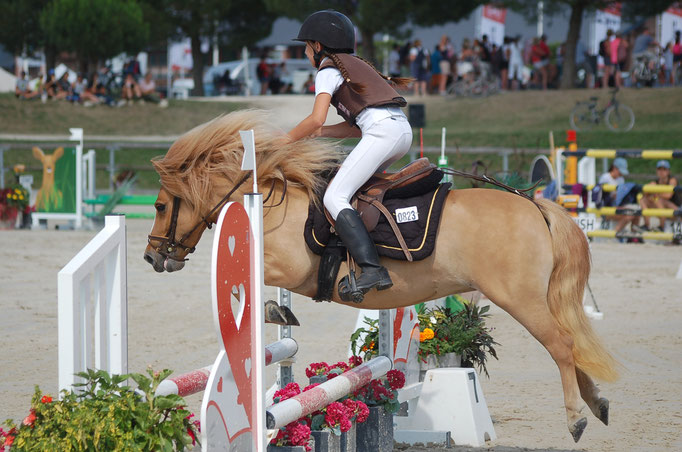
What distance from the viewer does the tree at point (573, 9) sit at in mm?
26078

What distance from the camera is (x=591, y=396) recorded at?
13.1 ft

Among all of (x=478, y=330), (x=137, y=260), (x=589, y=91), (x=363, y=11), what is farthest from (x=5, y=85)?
(x=478, y=330)

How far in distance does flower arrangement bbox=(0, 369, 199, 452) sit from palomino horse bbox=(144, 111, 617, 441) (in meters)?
1.16

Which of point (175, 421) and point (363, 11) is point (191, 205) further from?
point (363, 11)

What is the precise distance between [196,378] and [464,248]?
126 centimetres

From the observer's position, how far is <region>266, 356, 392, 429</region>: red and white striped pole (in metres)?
3.30

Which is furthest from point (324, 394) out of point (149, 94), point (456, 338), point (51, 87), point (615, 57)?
point (149, 94)

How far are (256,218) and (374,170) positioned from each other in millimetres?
947

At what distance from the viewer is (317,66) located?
4.10m

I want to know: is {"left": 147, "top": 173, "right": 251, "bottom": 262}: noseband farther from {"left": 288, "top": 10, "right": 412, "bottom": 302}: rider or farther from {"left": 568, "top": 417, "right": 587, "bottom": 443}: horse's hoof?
{"left": 568, "top": 417, "right": 587, "bottom": 443}: horse's hoof

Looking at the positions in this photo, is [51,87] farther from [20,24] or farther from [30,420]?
[30,420]

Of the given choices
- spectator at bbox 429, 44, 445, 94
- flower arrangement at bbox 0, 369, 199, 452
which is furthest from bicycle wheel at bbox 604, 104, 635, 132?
flower arrangement at bbox 0, 369, 199, 452

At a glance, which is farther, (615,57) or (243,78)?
(243,78)

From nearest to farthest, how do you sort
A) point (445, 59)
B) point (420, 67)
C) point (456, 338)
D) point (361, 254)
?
point (361, 254), point (456, 338), point (445, 59), point (420, 67)
